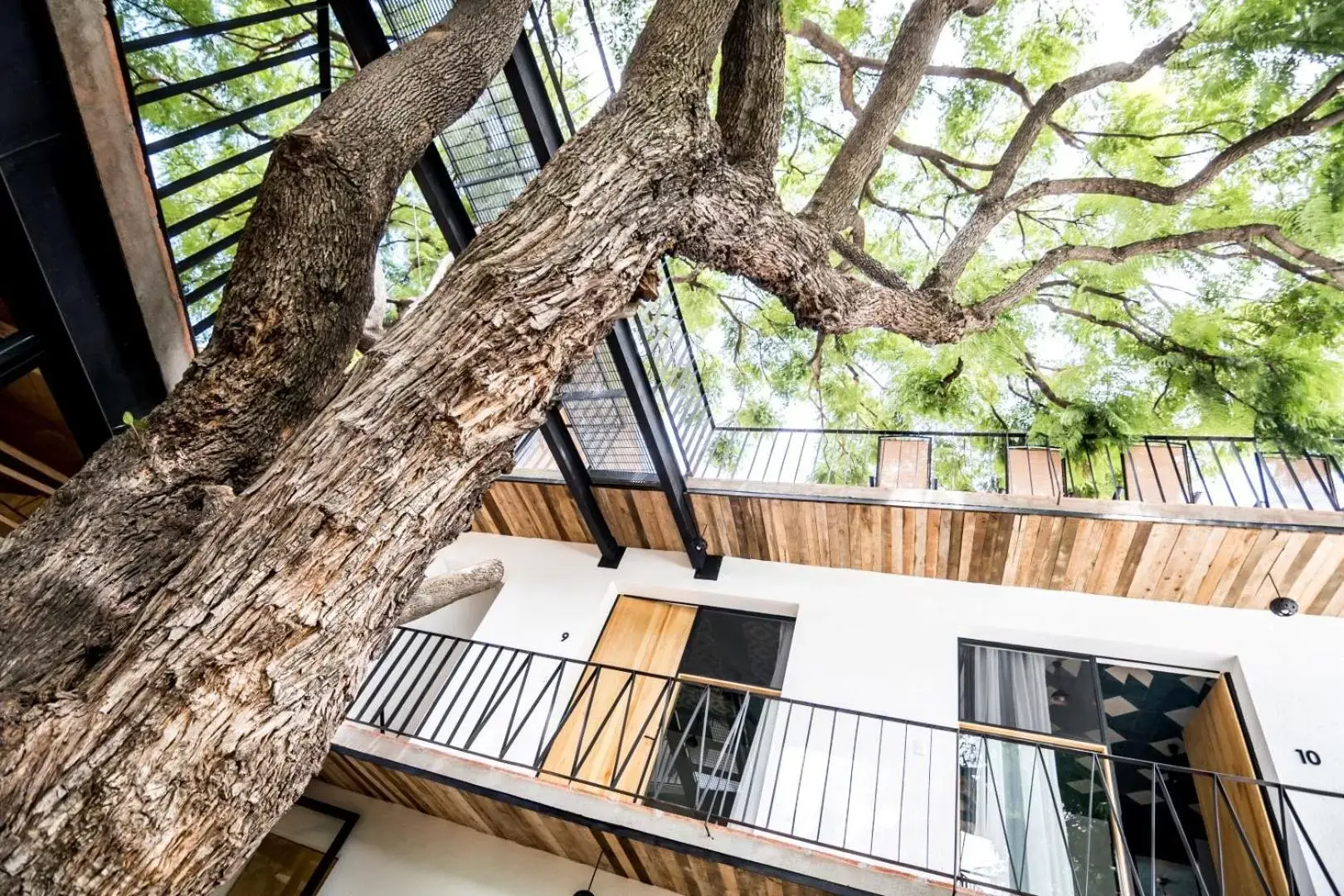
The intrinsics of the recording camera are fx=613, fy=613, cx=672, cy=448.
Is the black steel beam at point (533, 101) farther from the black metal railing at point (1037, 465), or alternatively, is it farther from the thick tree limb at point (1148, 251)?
the black metal railing at point (1037, 465)

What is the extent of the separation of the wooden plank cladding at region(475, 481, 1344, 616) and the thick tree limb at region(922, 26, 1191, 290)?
1.95m

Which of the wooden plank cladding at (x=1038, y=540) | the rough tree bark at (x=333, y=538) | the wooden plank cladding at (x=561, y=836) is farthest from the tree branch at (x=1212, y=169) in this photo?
the wooden plank cladding at (x=561, y=836)

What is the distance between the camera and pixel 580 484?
546 centimetres

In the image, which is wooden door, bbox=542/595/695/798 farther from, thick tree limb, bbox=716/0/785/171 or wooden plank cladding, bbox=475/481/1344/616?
thick tree limb, bbox=716/0/785/171

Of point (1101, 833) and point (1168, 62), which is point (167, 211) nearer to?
point (1168, 62)

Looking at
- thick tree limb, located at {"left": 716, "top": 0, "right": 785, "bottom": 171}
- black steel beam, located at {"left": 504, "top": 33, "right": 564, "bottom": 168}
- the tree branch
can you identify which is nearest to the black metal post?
black steel beam, located at {"left": 504, "top": 33, "right": 564, "bottom": 168}

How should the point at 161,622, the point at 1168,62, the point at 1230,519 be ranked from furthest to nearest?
1. the point at 1230,519
2. the point at 1168,62
3. the point at 161,622

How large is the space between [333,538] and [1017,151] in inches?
158

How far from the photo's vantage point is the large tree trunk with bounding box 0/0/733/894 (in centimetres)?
85

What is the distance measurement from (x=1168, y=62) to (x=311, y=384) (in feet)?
14.7

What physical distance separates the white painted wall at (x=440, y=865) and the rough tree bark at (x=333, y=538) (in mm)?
3923

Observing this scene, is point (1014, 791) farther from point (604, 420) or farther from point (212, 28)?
point (212, 28)

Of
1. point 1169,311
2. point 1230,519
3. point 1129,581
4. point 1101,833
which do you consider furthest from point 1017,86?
point 1101,833

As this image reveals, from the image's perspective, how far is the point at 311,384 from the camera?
5.29 ft
